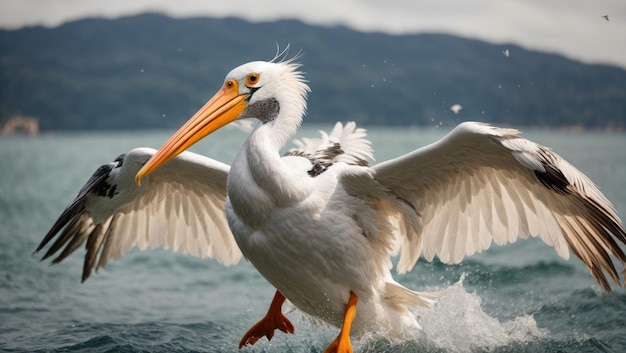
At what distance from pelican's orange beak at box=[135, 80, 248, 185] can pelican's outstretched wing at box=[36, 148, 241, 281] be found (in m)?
0.77

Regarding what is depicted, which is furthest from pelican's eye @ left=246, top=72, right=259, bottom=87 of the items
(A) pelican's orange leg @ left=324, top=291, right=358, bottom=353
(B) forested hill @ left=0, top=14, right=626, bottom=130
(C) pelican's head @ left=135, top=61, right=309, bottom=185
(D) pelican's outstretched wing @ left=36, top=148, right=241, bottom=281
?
(B) forested hill @ left=0, top=14, right=626, bottom=130

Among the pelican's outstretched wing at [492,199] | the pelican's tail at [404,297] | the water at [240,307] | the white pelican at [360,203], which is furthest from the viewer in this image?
the water at [240,307]

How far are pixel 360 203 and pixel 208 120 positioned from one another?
1.34 meters

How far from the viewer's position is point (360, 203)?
6.07 metres

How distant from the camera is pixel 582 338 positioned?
755 centimetres

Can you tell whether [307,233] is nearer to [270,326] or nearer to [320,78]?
[270,326]

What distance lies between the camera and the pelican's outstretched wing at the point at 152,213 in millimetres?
6973

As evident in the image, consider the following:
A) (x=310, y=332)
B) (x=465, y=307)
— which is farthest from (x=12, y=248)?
(x=465, y=307)

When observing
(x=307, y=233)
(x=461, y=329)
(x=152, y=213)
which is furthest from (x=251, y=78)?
(x=461, y=329)

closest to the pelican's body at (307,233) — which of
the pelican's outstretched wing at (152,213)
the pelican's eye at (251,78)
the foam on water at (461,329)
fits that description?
the pelican's eye at (251,78)

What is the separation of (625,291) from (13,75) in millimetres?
124813

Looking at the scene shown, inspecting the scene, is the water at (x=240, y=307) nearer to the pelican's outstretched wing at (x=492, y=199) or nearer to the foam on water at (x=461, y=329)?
the foam on water at (x=461, y=329)

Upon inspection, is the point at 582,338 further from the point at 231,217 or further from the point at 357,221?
the point at 231,217

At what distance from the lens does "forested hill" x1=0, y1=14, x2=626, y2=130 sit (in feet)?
295
